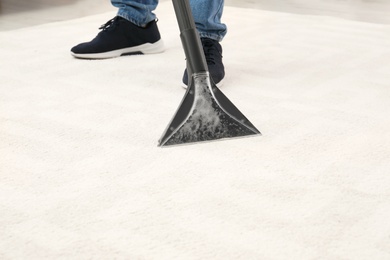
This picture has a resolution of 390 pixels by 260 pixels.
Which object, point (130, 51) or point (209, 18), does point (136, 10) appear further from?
point (209, 18)

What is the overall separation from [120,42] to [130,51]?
0.04 m

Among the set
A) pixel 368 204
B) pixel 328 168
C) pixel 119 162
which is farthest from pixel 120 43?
pixel 368 204

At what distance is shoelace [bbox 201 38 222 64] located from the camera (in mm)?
1454

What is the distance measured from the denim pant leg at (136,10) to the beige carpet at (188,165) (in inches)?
5.3

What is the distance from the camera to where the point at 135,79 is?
147cm

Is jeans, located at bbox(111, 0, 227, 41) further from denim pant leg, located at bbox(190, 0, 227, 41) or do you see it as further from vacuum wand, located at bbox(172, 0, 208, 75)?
vacuum wand, located at bbox(172, 0, 208, 75)

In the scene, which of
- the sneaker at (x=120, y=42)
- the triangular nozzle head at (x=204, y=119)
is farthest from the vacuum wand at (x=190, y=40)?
the sneaker at (x=120, y=42)

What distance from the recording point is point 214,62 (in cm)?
144

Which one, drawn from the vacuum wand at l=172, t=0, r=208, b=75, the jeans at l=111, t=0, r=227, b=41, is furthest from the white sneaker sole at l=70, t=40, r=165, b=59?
the vacuum wand at l=172, t=0, r=208, b=75

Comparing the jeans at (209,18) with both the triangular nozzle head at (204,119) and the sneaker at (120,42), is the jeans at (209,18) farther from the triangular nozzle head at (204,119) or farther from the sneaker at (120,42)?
the triangular nozzle head at (204,119)

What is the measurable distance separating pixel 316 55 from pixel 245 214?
103 centimetres

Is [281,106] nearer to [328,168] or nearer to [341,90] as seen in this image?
[341,90]

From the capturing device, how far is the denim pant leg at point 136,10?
171cm

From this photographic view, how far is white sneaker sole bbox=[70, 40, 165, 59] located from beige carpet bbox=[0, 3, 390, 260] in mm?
36
